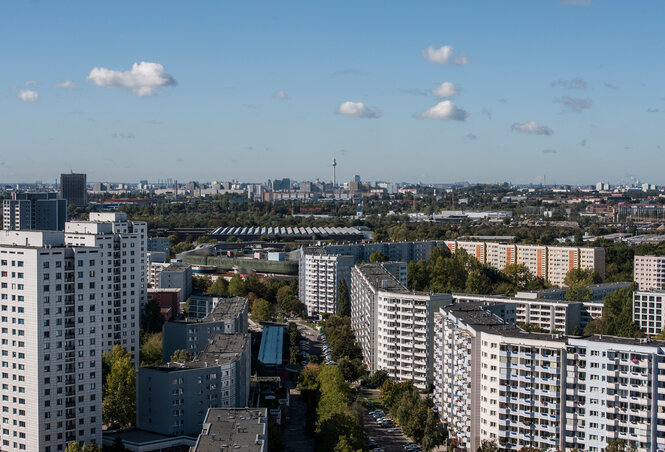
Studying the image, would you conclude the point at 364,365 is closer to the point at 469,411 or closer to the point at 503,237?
the point at 469,411

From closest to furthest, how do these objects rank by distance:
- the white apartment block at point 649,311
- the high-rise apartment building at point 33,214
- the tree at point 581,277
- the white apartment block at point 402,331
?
1. the white apartment block at point 402,331
2. the white apartment block at point 649,311
3. the tree at point 581,277
4. the high-rise apartment building at point 33,214

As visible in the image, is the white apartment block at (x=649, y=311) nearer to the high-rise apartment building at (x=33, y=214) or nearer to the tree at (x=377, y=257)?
the tree at (x=377, y=257)

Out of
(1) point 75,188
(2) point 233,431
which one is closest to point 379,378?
(2) point 233,431

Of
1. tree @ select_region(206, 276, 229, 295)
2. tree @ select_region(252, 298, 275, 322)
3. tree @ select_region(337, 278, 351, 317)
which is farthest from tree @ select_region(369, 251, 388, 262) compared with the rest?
tree @ select_region(252, 298, 275, 322)

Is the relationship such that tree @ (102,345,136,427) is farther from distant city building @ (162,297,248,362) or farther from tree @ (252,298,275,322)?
tree @ (252,298,275,322)

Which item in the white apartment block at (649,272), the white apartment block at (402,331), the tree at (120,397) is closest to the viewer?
the tree at (120,397)

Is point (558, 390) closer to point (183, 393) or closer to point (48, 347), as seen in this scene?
point (183, 393)

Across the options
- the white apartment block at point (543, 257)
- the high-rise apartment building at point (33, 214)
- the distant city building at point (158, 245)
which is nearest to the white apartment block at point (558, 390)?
the white apartment block at point (543, 257)
